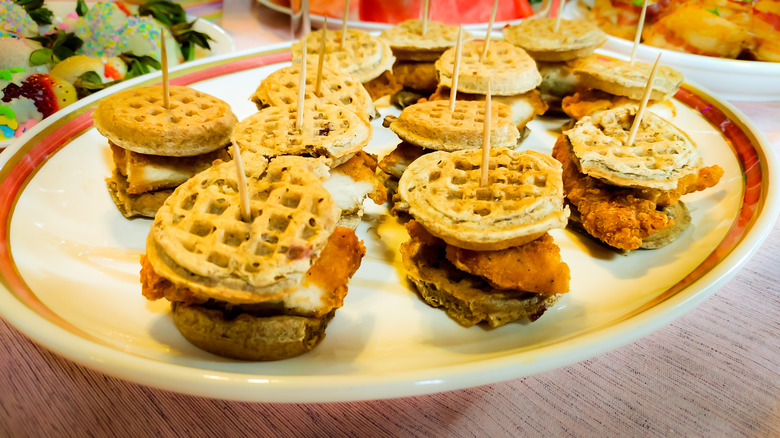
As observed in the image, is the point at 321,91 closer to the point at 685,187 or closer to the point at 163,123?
the point at 163,123

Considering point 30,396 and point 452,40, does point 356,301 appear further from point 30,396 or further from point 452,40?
point 452,40

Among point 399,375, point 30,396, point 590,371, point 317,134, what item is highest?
point 317,134

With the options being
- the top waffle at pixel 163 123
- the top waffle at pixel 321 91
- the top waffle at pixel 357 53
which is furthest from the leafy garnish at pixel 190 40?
the top waffle at pixel 163 123

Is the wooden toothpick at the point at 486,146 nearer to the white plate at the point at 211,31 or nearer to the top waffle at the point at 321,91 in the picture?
the top waffle at the point at 321,91

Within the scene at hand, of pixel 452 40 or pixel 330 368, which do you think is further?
pixel 452 40

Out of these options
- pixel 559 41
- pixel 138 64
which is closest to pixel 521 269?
pixel 559 41

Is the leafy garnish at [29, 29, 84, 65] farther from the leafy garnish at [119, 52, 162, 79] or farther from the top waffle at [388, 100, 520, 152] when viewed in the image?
the top waffle at [388, 100, 520, 152]

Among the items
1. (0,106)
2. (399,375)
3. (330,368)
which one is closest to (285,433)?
(330,368)
